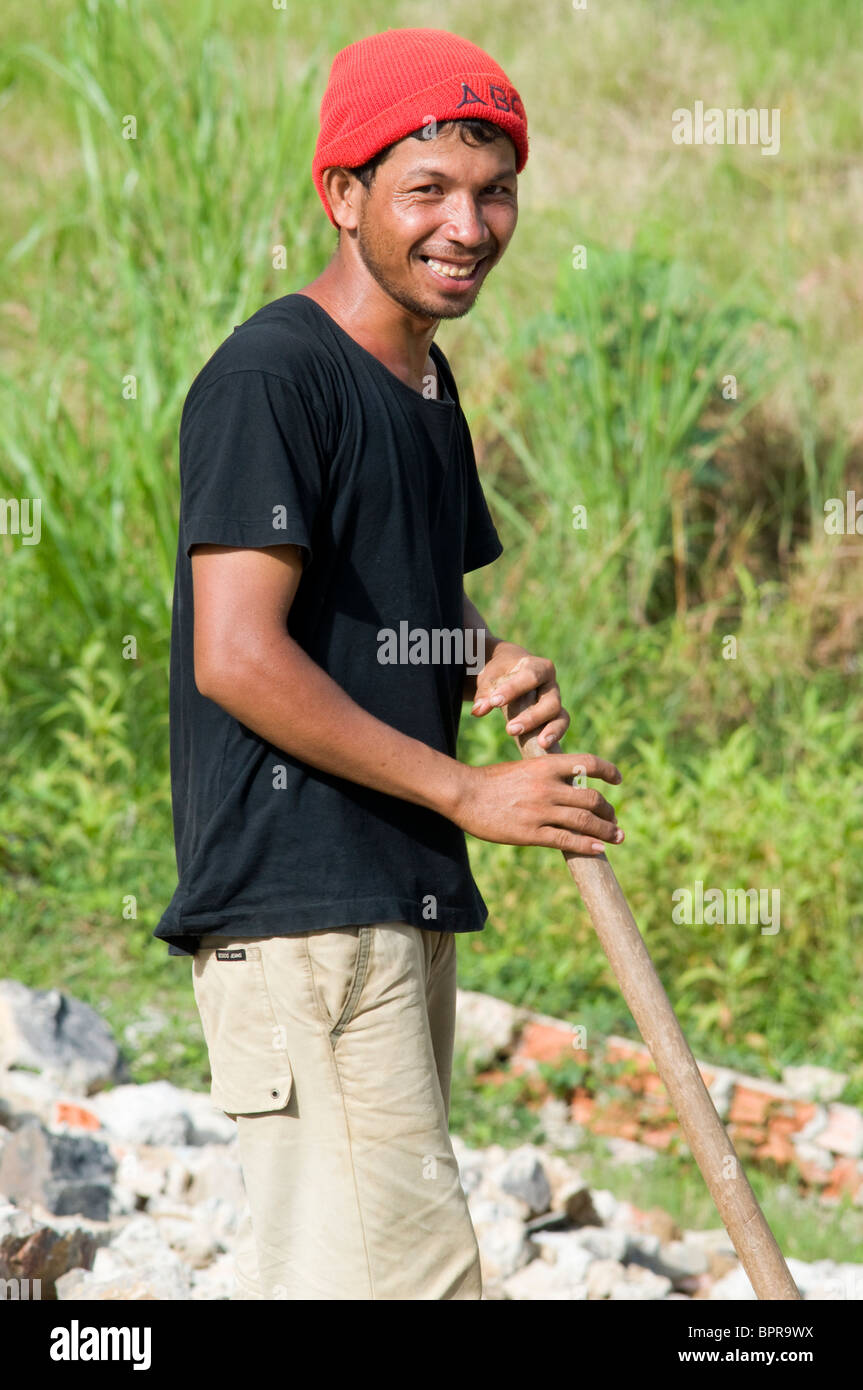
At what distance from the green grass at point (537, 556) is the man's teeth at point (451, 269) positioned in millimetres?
2394

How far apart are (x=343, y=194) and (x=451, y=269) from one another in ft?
0.63

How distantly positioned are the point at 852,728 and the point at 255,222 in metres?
2.76

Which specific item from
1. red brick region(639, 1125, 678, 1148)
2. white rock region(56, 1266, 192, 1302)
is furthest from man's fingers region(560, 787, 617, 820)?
red brick region(639, 1125, 678, 1148)

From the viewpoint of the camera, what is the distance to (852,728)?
4570 mm

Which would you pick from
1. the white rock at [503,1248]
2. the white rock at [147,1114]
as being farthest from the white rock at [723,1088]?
the white rock at [147,1114]

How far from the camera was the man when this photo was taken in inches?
68.1

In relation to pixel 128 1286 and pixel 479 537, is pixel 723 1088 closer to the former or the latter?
pixel 128 1286

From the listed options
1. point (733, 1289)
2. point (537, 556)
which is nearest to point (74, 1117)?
point (733, 1289)

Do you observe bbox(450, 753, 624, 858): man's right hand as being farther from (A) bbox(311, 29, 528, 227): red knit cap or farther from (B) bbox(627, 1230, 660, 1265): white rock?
(B) bbox(627, 1230, 660, 1265): white rock

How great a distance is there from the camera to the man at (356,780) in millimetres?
1729

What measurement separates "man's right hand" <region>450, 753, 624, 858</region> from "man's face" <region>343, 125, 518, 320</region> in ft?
1.96

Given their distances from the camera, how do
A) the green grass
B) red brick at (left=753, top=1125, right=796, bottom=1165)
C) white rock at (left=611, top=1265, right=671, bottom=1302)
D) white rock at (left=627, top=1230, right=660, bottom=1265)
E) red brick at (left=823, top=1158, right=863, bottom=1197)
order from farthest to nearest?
1. the green grass
2. red brick at (left=753, top=1125, right=796, bottom=1165)
3. red brick at (left=823, top=1158, right=863, bottom=1197)
4. white rock at (left=627, top=1230, right=660, bottom=1265)
5. white rock at (left=611, top=1265, right=671, bottom=1302)

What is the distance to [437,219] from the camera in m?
1.79

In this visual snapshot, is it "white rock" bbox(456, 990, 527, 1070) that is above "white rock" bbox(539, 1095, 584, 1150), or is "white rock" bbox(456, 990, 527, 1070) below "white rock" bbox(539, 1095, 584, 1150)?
above
